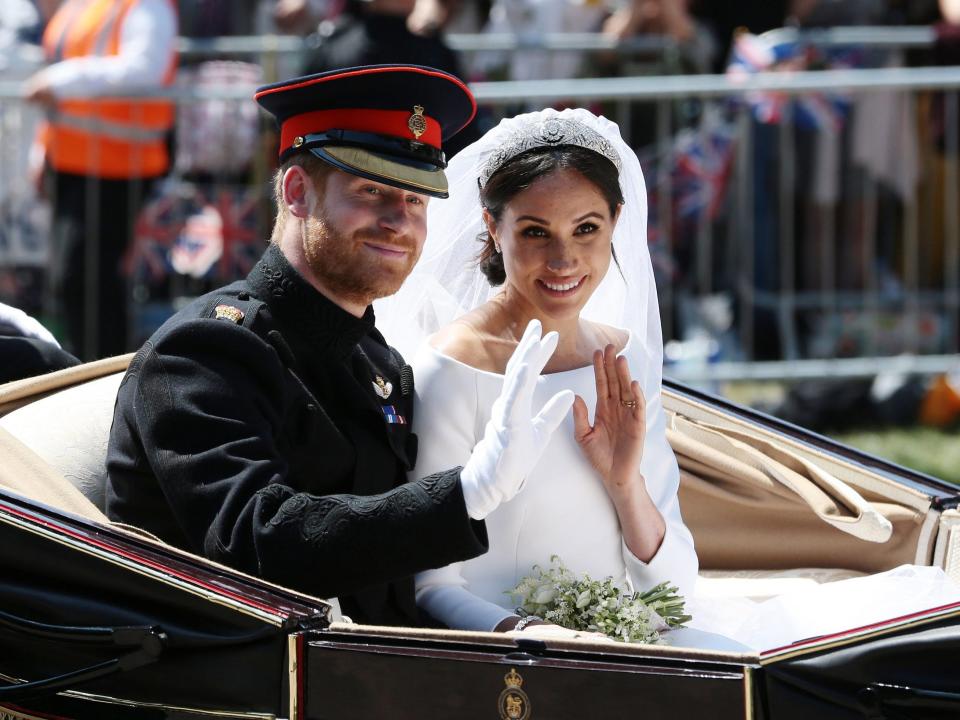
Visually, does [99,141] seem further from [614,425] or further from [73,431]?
[614,425]

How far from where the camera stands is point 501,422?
7.93 feet

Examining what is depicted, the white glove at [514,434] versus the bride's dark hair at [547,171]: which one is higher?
the bride's dark hair at [547,171]

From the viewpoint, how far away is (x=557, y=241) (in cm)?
308

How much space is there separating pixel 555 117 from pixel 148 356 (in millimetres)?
972

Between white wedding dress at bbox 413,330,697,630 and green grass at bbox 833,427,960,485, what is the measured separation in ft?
10.6

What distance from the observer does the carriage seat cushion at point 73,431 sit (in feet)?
9.89

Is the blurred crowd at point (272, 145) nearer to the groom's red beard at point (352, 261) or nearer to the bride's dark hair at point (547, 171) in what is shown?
the bride's dark hair at point (547, 171)

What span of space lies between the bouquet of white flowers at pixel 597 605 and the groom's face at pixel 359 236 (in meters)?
0.63

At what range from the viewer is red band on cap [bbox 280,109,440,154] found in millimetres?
2871

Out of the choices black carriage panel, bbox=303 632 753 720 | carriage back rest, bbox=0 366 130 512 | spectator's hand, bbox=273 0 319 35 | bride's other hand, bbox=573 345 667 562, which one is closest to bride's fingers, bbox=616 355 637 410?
bride's other hand, bbox=573 345 667 562

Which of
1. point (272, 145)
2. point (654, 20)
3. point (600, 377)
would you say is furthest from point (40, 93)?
point (600, 377)

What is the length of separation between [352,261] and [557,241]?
45 cm

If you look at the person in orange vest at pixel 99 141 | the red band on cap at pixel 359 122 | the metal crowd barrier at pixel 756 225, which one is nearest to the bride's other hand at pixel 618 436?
the red band on cap at pixel 359 122

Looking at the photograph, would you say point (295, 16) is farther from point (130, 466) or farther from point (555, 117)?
point (130, 466)
